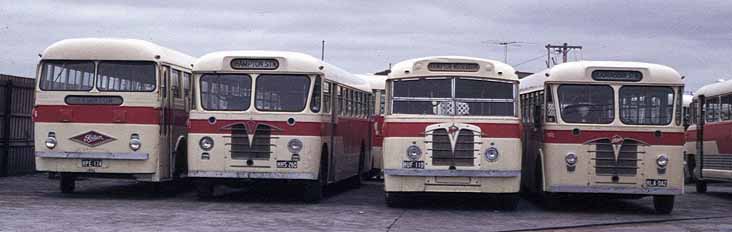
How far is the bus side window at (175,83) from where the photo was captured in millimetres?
23109

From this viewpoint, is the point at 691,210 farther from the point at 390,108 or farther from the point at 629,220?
the point at 390,108

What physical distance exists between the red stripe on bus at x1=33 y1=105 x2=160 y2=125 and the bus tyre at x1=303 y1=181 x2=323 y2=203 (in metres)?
2.97

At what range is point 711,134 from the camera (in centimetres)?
2731

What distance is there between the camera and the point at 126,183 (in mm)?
28125

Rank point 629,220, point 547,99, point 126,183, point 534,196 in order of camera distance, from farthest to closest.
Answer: point 126,183
point 534,196
point 547,99
point 629,220

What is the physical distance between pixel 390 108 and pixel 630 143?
4.16 metres

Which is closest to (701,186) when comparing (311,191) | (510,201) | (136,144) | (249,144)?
(510,201)

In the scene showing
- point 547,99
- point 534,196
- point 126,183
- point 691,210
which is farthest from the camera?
point 126,183

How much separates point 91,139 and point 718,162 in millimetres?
13549

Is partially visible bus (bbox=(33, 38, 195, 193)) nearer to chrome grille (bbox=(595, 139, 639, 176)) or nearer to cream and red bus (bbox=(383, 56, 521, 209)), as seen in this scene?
cream and red bus (bbox=(383, 56, 521, 209))

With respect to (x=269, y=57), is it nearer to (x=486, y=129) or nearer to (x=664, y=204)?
(x=486, y=129)

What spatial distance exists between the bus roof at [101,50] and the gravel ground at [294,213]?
2.58 meters

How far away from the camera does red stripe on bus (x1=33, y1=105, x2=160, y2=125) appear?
22.0 meters

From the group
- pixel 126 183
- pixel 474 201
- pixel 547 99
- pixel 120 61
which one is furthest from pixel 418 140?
pixel 126 183
